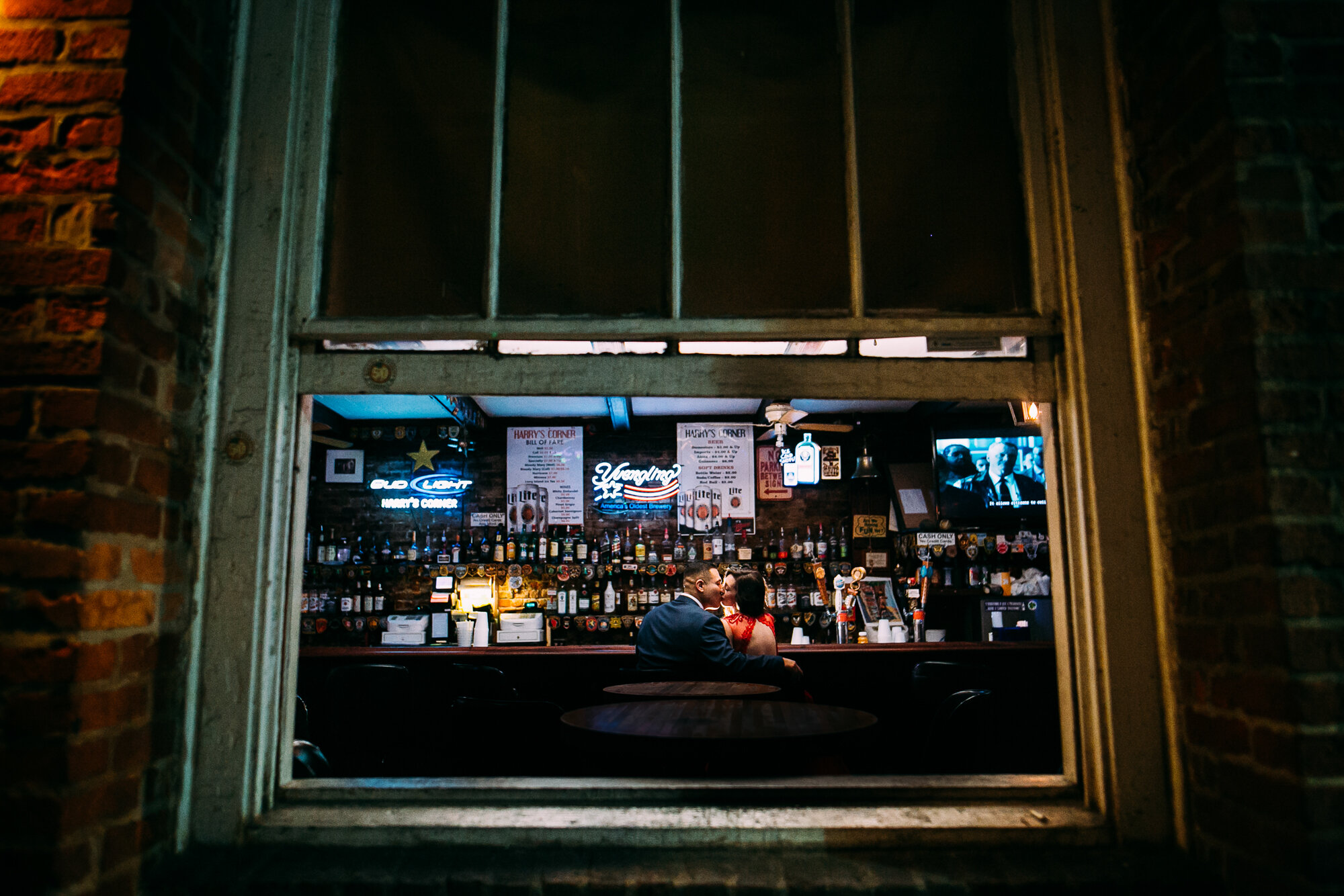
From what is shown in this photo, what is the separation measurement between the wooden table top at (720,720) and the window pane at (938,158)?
123cm

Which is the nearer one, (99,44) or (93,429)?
(93,429)

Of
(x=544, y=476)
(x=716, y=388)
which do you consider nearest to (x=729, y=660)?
(x=716, y=388)

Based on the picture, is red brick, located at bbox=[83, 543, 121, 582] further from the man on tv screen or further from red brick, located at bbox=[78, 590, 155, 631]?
the man on tv screen

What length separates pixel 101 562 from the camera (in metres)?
1.56

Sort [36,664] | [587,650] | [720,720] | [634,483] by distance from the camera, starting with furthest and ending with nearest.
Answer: [634,483] < [587,650] < [720,720] < [36,664]

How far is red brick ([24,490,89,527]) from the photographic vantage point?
1509 millimetres

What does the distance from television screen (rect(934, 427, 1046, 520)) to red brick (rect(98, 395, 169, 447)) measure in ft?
25.8

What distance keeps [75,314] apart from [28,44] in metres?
0.63

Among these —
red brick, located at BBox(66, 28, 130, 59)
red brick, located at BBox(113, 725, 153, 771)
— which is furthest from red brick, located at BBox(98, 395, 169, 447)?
red brick, located at BBox(66, 28, 130, 59)

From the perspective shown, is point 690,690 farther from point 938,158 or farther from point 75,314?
point 75,314

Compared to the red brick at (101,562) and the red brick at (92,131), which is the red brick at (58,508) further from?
the red brick at (92,131)

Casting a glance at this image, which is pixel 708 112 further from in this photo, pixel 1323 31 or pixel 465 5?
pixel 1323 31

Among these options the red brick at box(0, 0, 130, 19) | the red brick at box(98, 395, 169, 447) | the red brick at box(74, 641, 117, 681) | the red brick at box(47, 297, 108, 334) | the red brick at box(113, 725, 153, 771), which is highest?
the red brick at box(0, 0, 130, 19)

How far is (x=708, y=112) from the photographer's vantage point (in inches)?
84.4
